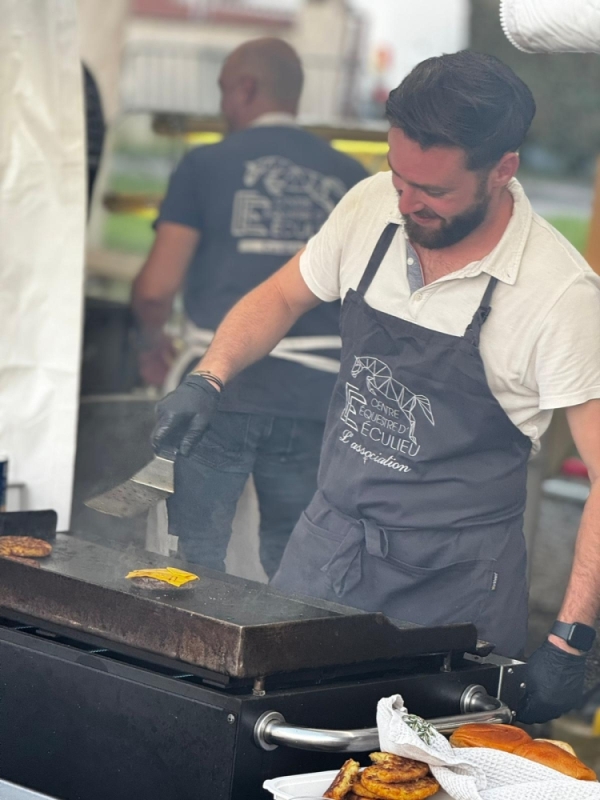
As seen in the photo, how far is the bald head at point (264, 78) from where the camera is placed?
3.23 m

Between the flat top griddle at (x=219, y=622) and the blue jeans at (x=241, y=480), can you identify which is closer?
the flat top griddle at (x=219, y=622)

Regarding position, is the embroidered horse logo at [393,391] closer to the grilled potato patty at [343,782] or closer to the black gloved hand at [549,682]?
the black gloved hand at [549,682]

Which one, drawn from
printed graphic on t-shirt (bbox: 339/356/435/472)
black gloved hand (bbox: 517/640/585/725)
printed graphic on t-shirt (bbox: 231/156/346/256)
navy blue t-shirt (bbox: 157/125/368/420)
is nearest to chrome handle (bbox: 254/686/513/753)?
black gloved hand (bbox: 517/640/585/725)

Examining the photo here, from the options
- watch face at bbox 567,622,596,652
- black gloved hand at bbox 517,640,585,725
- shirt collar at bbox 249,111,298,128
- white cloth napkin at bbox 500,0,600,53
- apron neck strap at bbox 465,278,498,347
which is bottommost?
black gloved hand at bbox 517,640,585,725

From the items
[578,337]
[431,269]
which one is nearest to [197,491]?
[431,269]

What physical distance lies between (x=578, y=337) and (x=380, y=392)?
388mm

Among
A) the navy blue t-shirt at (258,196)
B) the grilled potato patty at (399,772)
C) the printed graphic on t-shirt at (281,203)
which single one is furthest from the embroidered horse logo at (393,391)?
the printed graphic on t-shirt at (281,203)

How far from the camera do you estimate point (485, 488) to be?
2088mm

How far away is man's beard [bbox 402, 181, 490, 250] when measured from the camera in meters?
2.00

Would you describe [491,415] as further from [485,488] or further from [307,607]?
[307,607]

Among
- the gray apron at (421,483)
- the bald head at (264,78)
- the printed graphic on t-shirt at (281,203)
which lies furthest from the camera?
the bald head at (264,78)

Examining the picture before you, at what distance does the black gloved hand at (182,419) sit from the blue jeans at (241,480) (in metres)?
0.05

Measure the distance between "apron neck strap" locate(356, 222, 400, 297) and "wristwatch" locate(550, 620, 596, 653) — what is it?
2.42 ft

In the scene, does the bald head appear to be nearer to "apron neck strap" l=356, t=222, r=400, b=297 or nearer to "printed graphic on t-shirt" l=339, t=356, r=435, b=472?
"apron neck strap" l=356, t=222, r=400, b=297
